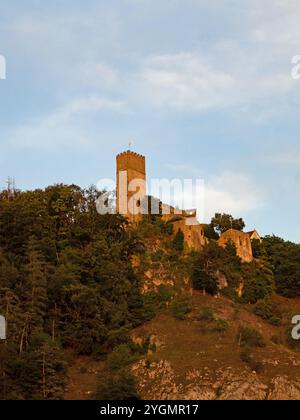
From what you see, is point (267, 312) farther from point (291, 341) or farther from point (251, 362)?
point (251, 362)

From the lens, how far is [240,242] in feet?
211

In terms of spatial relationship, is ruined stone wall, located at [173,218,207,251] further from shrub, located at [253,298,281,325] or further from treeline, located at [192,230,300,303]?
shrub, located at [253,298,281,325]

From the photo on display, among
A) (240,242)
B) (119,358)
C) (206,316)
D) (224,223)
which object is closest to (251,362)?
(206,316)

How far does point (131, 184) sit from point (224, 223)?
14.7 m

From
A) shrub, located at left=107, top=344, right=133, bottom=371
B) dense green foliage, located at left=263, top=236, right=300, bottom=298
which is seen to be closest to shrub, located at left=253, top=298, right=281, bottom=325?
dense green foliage, located at left=263, top=236, right=300, bottom=298

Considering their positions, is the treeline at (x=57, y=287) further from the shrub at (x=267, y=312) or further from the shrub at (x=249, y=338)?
the shrub at (x=267, y=312)

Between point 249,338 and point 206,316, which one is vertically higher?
point 206,316

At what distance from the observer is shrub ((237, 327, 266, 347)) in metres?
46.7

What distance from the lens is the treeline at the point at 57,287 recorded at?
133ft

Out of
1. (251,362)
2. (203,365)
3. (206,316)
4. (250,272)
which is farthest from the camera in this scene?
(250,272)

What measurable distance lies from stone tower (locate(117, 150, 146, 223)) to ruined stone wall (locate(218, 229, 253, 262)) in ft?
27.0
